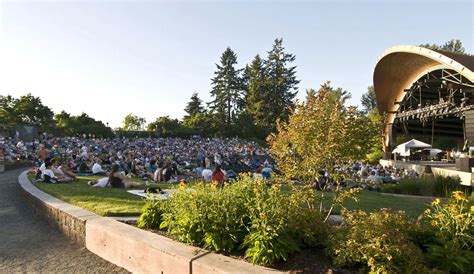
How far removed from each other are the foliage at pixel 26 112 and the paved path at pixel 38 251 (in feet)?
151

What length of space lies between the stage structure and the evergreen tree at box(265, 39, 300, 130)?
26.5 m

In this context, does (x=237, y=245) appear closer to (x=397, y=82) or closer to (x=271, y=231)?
(x=271, y=231)

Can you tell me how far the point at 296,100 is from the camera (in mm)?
5441

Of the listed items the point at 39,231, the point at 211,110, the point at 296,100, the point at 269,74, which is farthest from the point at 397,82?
the point at 211,110

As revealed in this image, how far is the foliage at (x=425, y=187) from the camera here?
42.0ft

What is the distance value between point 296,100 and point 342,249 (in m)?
2.71

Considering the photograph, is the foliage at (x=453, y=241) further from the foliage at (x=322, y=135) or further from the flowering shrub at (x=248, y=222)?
the foliage at (x=322, y=135)

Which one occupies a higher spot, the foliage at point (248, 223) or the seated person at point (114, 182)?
the foliage at point (248, 223)

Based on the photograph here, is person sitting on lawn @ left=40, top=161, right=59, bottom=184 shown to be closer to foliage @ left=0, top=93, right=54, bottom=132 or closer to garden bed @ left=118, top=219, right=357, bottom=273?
garden bed @ left=118, top=219, right=357, bottom=273

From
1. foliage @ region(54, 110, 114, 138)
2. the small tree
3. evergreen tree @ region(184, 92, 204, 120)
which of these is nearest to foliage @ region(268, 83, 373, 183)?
the small tree

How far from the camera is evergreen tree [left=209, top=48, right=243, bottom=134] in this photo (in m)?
69.8

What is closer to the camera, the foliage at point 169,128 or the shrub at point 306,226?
the shrub at point 306,226

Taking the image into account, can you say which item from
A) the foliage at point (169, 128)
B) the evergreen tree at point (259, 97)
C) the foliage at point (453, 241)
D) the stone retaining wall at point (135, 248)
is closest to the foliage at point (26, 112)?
the foliage at point (169, 128)

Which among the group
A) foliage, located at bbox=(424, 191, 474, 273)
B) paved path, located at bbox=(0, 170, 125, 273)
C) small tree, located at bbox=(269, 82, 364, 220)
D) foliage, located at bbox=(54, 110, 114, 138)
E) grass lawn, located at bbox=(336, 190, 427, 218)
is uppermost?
foliage, located at bbox=(54, 110, 114, 138)
